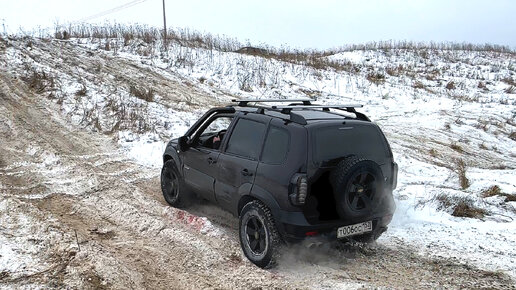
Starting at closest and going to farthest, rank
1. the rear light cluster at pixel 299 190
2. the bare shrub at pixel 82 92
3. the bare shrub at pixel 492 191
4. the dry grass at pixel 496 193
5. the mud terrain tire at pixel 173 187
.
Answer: the rear light cluster at pixel 299 190, the mud terrain tire at pixel 173 187, the dry grass at pixel 496 193, the bare shrub at pixel 492 191, the bare shrub at pixel 82 92

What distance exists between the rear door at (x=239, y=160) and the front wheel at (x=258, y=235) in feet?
0.83

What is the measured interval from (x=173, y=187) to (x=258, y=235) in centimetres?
222

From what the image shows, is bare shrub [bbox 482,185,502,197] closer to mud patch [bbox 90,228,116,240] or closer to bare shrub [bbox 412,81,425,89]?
mud patch [bbox 90,228,116,240]

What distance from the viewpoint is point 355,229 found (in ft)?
14.7

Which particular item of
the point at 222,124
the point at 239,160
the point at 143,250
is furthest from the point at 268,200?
the point at 222,124

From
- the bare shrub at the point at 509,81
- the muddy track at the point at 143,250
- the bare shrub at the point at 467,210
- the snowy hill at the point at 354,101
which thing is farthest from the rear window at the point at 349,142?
the bare shrub at the point at 509,81

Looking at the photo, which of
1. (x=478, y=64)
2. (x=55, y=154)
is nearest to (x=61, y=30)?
(x=55, y=154)

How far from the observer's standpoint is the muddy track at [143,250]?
4273 mm

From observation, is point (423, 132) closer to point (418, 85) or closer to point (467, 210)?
point (467, 210)

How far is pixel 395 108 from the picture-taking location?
51.6ft

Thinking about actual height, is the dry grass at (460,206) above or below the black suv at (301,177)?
below

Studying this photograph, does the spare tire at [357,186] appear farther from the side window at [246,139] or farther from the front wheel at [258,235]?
the side window at [246,139]

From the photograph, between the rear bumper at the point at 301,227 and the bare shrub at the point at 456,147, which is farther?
the bare shrub at the point at 456,147

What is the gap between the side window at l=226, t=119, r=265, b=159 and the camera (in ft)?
15.8
